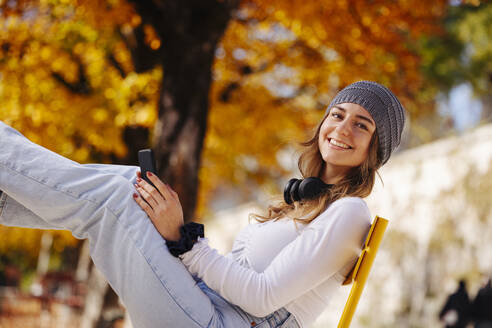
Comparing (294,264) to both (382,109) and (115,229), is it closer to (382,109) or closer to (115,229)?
(115,229)

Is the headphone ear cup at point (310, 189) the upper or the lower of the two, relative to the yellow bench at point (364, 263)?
Answer: upper

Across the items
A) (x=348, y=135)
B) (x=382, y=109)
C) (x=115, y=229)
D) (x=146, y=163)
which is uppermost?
(x=382, y=109)

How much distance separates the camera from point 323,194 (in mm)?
2086

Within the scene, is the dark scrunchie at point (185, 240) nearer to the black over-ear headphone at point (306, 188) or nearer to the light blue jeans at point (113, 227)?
the light blue jeans at point (113, 227)

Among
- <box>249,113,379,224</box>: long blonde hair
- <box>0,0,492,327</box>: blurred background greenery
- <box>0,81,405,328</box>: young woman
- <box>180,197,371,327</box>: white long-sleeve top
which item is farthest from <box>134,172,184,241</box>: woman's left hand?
<box>0,0,492,327</box>: blurred background greenery

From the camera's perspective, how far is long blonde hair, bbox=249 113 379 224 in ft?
6.70

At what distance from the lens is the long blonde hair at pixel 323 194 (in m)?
2.04

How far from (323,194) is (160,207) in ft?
Answer: 2.24

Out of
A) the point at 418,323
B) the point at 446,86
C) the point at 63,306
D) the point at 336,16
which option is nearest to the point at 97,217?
the point at 336,16

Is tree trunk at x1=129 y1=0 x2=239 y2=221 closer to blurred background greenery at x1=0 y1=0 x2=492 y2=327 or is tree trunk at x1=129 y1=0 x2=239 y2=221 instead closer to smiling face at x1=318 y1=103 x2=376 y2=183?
blurred background greenery at x1=0 y1=0 x2=492 y2=327

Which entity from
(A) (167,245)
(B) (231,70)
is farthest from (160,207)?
(B) (231,70)

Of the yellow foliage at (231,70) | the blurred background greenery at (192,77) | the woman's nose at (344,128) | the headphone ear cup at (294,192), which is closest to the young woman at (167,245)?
the headphone ear cup at (294,192)

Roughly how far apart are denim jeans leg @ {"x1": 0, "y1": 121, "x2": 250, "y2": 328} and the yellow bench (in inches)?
20.0

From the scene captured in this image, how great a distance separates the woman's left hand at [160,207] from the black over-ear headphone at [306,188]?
519mm
